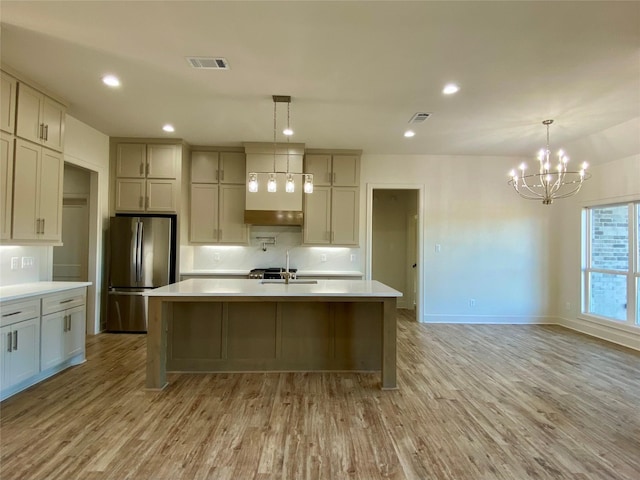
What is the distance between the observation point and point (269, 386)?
306cm

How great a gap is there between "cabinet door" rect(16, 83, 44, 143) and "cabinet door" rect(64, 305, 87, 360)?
5.73 feet

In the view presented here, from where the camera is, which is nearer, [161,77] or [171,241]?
[161,77]

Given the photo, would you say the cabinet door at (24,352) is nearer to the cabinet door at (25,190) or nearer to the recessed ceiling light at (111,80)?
the cabinet door at (25,190)

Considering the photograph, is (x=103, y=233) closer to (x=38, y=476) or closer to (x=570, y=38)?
(x=38, y=476)

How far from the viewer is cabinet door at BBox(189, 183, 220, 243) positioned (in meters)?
5.31

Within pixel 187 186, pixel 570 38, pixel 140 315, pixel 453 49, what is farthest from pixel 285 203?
pixel 570 38

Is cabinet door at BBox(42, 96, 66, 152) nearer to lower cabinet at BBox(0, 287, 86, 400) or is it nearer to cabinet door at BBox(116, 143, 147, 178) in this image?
cabinet door at BBox(116, 143, 147, 178)

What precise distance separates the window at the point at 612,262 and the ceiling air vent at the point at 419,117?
3.23 meters

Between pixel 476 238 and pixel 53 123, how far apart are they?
238 inches

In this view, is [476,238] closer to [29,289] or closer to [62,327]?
[62,327]

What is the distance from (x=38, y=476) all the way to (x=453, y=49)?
3885mm

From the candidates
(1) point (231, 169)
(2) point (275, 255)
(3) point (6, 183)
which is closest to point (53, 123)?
(3) point (6, 183)

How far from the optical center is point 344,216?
216 inches

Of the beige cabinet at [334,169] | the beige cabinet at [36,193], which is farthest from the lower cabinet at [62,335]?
the beige cabinet at [334,169]
